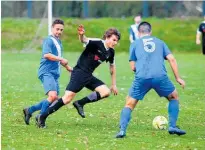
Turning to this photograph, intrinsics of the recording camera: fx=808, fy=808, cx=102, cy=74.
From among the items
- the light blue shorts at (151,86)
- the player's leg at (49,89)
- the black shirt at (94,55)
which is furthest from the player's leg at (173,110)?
the player's leg at (49,89)

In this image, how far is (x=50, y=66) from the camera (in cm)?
1332

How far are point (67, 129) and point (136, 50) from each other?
181cm

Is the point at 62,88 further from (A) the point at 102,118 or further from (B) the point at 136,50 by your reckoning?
(B) the point at 136,50

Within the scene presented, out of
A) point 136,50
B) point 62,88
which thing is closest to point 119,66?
point 62,88

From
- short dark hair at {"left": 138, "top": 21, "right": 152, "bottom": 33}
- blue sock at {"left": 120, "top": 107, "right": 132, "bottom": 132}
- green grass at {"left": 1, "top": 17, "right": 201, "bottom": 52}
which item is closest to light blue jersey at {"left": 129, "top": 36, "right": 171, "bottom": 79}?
short dark hair at {"left": 138, "top": 21, "right": 152, "bottom": 33}

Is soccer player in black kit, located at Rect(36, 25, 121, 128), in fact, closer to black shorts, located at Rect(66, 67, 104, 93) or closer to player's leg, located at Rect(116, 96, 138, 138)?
black shorts, located at Rect(66, 67, 104, 93)

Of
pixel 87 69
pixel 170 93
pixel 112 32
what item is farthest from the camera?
pixel 87 69

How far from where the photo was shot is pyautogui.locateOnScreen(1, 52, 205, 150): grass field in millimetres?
10883

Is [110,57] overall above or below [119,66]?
above

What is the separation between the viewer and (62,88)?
20.6 metres

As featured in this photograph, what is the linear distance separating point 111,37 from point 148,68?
3.66ft

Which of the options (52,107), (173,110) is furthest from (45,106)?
(173,110)

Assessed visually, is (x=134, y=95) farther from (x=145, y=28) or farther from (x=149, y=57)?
(x=145, y=28)

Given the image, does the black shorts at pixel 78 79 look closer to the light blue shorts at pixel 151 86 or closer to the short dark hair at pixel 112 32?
the short dark hair at pixel 112 32
